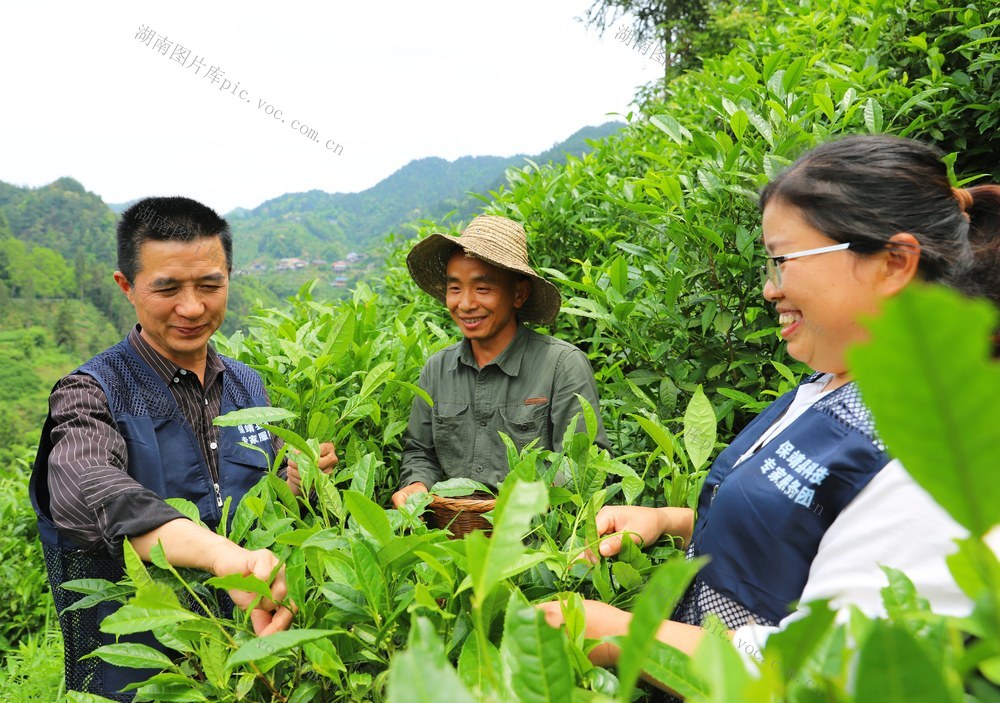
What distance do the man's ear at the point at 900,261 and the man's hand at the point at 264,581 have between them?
1.01m

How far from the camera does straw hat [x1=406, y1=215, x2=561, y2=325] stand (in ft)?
7.64

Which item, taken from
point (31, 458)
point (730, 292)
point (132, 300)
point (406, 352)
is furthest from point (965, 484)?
point (31, 458)

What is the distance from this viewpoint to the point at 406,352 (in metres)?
2.47

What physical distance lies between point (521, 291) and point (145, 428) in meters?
1.31

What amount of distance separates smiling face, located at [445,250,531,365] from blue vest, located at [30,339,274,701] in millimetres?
777

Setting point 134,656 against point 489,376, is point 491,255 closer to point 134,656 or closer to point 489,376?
point 489,376

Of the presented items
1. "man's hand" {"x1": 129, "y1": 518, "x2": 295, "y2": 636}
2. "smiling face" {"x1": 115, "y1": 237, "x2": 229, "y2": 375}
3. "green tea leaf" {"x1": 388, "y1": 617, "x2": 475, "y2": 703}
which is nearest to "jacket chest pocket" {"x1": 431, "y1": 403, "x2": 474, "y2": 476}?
"smiling face" {"x1": 115, "y1": 237, "x2": 229, "y2": 375}

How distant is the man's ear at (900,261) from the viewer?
1.10 m

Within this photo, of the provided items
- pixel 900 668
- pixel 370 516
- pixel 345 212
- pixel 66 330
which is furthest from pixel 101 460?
pixel 66 330

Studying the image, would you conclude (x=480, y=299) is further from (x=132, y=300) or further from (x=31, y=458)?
(x=31, y=458)

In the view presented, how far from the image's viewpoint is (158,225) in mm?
1871

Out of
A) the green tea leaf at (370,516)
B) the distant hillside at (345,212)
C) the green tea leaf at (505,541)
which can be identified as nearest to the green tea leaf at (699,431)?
the green tea leaf at (370,516)

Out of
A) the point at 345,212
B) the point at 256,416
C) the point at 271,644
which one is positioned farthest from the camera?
the point at 345,212

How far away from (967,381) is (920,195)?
1.05 m
